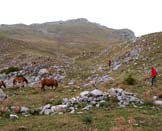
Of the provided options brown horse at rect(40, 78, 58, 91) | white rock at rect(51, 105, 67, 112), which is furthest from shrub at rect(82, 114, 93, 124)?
brown horse at rect(40, 78, 58, 91)

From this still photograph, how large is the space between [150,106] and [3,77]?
31974mm

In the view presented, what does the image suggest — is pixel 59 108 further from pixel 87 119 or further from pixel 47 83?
pixel 47 83

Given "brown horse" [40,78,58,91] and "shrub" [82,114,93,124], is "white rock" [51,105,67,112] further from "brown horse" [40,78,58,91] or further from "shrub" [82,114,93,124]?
"brown horse" [40,78,58,91]

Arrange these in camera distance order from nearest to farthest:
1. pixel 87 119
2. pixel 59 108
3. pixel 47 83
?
pixel 87 119 → pixel 59 108 → pixel 47 83

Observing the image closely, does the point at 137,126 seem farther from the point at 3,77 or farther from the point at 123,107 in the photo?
the point at 3,77

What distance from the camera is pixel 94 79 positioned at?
150 ft

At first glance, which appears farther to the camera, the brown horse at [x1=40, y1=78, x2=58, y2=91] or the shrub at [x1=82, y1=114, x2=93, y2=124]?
the brown horse at [x1=40, y1=78, x2=58, y2=91]

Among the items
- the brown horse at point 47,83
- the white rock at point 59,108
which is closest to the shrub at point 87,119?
the white rock at point 59,108

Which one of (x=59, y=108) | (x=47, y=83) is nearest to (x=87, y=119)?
(x=59, y=108)

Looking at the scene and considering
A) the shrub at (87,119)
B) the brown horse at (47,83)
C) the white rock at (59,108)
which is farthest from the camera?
the brown horse at (47,83)

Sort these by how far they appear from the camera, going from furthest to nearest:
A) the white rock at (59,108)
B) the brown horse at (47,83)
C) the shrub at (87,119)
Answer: the brown horse at (47,83), the white rock at (59,108), the shrub at (87,119)

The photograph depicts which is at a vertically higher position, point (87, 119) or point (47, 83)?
point (47, 83)

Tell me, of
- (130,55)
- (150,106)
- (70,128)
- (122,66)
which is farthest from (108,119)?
(130,55)

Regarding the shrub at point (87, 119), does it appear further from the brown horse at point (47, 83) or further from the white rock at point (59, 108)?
the brown horse at point (47, 83)
